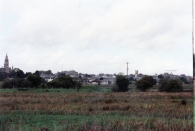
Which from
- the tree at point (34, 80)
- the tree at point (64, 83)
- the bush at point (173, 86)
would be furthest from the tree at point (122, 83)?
the tree at point (34, 80)

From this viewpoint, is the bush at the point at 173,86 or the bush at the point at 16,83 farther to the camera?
the bush at the point at 173,86

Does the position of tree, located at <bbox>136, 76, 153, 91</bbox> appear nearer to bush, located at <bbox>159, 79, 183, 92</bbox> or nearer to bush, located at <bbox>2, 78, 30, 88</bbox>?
bush, located at <bbox>159, 79, 183, 92</bbox>

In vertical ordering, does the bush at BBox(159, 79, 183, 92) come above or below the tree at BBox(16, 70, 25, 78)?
below

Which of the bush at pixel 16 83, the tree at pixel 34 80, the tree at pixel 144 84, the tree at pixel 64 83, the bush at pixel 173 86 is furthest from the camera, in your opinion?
the tree at pixel 144 84

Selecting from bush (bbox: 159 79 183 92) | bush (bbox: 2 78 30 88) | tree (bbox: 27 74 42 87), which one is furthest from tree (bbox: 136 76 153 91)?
bush (bbox: 2 78 30 88)

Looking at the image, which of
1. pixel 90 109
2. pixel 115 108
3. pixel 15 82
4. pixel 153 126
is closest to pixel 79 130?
pixel 153 126

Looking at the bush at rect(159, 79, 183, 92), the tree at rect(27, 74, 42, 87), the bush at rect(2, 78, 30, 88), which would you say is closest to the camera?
the bush at rect(2, 78, 30, 88)

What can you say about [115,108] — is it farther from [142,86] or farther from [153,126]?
[142,86]

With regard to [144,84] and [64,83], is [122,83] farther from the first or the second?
[64,83]

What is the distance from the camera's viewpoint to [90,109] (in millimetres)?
23141

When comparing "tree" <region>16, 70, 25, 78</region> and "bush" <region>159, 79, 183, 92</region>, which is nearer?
"bush" <region>159, 79, 183, 92</region>

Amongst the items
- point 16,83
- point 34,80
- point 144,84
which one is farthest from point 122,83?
point 16,83

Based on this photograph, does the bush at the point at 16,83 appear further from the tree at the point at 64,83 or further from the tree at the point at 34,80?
the tree at the point at 64,83

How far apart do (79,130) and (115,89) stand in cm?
4767
